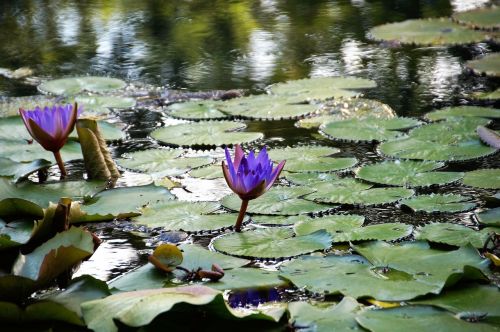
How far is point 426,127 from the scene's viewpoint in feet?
9.32


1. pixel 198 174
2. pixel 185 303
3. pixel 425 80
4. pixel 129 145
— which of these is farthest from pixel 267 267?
pixel 425 80

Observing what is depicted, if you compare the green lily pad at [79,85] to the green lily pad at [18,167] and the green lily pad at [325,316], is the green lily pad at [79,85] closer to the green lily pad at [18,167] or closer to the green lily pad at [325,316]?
the green lily pad at [18,167]

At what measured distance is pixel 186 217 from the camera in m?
2.14

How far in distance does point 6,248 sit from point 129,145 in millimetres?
1255

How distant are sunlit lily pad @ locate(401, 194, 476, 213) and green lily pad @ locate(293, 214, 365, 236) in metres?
0.18

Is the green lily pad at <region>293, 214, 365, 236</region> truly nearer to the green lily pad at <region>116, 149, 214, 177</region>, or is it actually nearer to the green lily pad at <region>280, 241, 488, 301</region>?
the green lily pad at <region>280, 241, 488, 301</region>

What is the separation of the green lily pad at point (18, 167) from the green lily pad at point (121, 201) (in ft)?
0.57

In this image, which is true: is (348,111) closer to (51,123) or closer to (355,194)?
(355,194)

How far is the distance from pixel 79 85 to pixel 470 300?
2.53m

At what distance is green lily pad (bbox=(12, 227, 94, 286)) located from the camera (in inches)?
59.7

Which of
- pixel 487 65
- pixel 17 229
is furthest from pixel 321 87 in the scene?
pixel 17 229

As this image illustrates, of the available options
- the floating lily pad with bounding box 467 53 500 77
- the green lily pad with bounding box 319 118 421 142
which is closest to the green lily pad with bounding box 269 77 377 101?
the green lily pad with bounding box 319 118 421 142

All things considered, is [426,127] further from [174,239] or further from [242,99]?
[174,239]

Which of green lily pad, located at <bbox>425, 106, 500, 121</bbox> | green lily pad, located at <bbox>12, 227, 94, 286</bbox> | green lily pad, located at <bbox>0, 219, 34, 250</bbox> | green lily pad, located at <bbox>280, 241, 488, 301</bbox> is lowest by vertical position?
green lily pad, located at <bbox>425, 106, 500, 121</bbox>
